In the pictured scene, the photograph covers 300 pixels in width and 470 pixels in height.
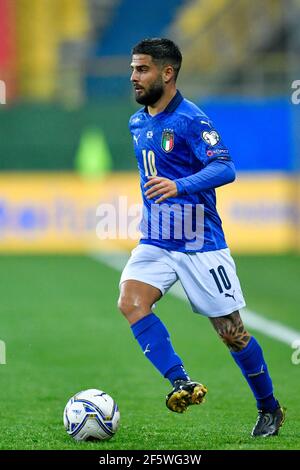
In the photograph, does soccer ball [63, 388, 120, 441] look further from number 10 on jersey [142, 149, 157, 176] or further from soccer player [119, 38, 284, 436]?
number 10 on jersey [142, 149, 157, 176]

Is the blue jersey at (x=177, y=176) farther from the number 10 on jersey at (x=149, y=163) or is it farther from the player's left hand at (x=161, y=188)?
the player's left hand at (x=161, y=188)

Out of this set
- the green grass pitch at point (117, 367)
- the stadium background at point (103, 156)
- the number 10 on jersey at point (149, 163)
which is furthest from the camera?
the stadium background at point (103, 156)

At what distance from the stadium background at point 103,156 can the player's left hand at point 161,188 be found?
4.78 meters

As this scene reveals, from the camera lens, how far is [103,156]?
21.0 m

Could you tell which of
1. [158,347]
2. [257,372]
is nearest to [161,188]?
[158,347]

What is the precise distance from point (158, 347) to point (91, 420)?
0.54 metres

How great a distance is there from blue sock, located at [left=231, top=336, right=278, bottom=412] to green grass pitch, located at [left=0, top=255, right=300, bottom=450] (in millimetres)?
184

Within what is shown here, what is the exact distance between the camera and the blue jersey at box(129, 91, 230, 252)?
6.52 meters

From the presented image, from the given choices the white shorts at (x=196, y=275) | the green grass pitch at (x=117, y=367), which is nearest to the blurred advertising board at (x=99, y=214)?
the green grass pitch at (x=117, y=367)

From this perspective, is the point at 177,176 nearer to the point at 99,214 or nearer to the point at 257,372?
the point at 257,372

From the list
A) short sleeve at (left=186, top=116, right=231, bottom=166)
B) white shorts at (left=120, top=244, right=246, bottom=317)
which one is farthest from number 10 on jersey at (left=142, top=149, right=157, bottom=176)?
white shorts at (left=120, top=244, right=246, bottom=317)

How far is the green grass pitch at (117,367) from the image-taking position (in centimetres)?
648

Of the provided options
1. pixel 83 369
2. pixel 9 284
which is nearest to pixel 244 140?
pixel 9 284
